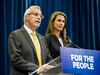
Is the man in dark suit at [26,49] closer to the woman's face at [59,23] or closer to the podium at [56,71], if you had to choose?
the podium at [56,71]

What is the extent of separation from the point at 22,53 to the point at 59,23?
81cm

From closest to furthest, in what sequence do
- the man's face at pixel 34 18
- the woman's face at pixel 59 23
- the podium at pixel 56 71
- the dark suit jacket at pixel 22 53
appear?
the podium at pixel 56 71 < the dark suit jacket at pixel 22 53 < the man's face at pixel 34 18 < the woman's face at pixel 59 23

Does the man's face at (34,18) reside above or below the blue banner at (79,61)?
above

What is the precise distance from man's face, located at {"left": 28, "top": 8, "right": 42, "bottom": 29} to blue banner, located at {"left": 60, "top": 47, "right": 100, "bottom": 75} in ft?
2.24

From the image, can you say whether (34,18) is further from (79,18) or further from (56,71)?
(79,18)

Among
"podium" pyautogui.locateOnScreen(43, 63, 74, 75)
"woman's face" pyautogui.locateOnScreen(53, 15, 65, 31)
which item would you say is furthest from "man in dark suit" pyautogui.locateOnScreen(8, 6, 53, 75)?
"woman's face" pyautogui.locateOnScreen(53, 15, 65, 31)

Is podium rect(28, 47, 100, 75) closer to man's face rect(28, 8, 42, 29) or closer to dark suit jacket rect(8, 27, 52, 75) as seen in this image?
dark suit jacket rect(8, 27, 52, 75)

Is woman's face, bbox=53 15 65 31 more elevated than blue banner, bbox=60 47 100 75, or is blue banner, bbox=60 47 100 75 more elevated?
woman's face, bbox=53 15 65 31

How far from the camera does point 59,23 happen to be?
209cm

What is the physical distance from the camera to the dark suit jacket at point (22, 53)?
133 centimetres

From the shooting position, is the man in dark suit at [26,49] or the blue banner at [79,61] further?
the man in dark suit at [26,49]

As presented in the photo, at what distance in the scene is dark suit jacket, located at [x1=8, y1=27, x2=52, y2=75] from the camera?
1.33 m

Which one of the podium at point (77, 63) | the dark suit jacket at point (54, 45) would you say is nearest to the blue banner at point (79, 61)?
the podium at point (77, 63)

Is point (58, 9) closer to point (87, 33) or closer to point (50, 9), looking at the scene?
point (50, 9)
